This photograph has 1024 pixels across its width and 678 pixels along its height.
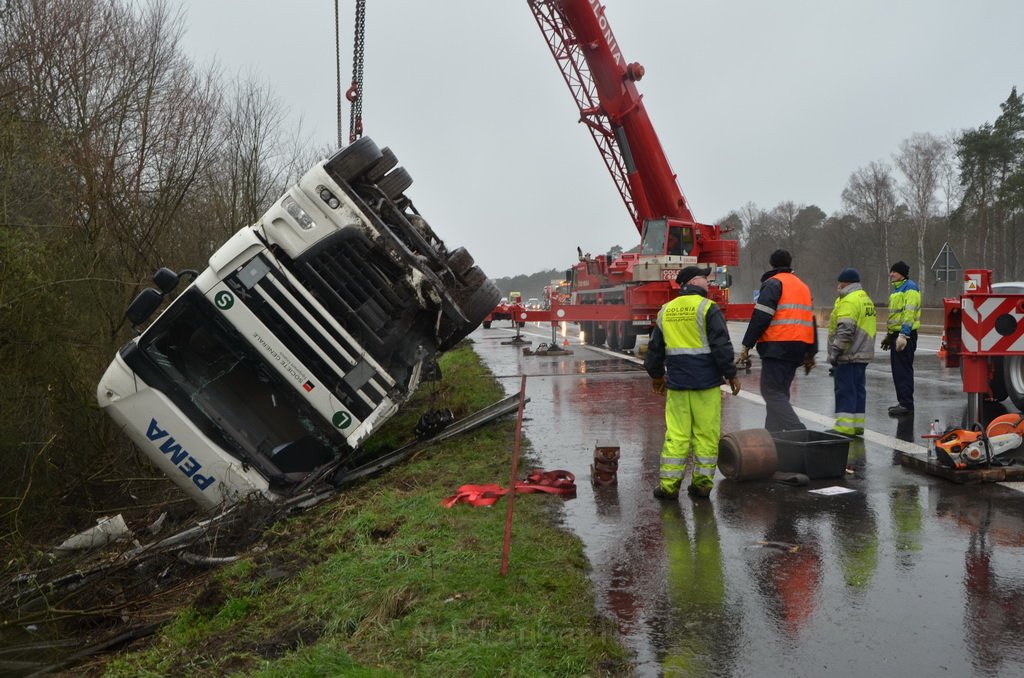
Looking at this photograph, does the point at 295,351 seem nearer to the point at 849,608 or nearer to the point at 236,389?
the point at 236,389

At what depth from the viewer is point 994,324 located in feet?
24.2

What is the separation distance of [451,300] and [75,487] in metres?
4.44

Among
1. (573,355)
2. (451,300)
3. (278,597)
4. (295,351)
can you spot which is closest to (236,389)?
(295,351)

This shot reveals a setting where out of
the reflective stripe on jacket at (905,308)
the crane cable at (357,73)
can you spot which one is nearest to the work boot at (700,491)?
the reflective stripe on jacket at (905,308)

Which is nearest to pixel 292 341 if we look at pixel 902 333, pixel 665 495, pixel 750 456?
pixel 665 495

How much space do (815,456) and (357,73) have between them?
7852mm

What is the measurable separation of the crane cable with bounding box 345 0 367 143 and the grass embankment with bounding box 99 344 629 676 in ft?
21.8

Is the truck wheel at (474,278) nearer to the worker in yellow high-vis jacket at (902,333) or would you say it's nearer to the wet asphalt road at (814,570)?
the wet asphalt road at (814,570)

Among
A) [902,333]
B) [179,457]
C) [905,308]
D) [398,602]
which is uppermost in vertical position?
[905,308]

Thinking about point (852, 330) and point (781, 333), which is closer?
point (781, 333)

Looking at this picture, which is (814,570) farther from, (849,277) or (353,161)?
(353,161)

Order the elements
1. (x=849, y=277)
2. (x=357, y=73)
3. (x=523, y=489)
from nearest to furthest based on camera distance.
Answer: (x=523, y=489)
(x=849, y=277)
(x=357, y=73)

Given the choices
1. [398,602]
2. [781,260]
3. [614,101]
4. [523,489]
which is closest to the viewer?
[398,602]

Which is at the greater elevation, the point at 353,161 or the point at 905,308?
the point at 353,161
